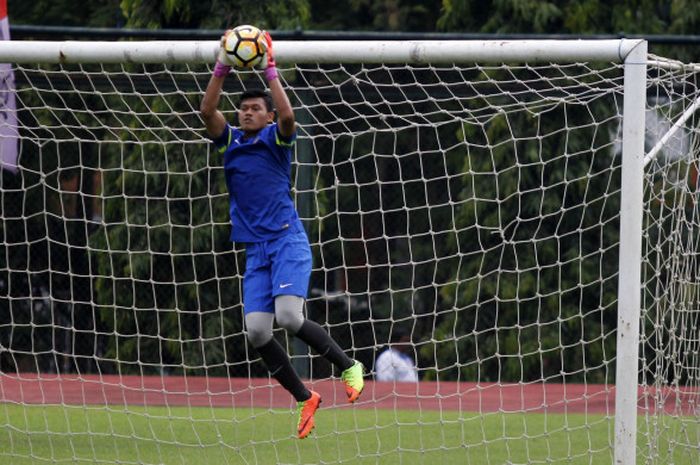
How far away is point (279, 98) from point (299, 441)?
3.02 metres

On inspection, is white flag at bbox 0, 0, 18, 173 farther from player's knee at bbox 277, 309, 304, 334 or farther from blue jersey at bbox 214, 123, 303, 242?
player's knee at bbox 277, 309, 304, 334

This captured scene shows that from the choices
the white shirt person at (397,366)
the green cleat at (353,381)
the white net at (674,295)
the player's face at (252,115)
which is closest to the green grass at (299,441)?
the white net at (674,295)

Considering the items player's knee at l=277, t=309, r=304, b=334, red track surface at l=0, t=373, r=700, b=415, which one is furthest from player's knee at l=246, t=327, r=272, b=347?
red track surface at l=0, t=373, r=700, b=415

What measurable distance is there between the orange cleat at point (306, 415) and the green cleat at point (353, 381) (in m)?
0.18

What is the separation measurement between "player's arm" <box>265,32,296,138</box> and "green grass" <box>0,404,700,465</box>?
7.22ft

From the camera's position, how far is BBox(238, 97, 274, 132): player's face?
6340 millimetres

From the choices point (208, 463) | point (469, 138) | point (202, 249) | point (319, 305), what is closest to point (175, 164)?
point (202, 249)

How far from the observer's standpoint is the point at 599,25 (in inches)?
495

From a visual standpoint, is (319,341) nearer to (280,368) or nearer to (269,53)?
(280,368)

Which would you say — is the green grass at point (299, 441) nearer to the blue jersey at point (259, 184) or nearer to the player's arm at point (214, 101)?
the blue jersey at point (259, 184)

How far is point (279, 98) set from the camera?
5.96 m

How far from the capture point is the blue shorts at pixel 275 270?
6.19 meters

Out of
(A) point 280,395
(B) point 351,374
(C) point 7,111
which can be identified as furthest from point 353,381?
(A) point 280,395

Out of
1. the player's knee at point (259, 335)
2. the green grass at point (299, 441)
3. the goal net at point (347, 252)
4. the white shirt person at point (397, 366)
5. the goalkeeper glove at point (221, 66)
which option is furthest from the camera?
the white shirt person at point (397, 366)
